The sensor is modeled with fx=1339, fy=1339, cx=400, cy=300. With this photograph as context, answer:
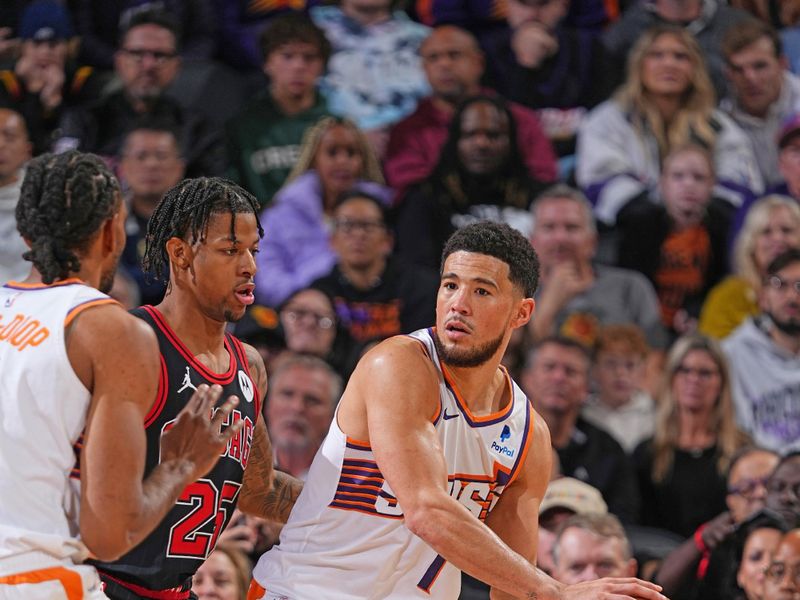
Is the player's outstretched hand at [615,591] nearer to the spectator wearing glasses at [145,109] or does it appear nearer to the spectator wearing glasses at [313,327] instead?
the spectator wearing glasses at [313,327]

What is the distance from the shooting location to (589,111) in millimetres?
10359

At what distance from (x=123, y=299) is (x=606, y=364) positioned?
296 cm

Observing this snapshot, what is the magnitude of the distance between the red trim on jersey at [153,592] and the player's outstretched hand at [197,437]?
0.45 meters

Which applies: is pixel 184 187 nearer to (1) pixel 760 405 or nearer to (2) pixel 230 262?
(2) pixel 230 262

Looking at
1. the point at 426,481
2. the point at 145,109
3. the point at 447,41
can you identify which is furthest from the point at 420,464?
the point at 447,41

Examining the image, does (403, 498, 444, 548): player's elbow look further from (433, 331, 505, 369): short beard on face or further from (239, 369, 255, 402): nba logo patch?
(239, 369, 255, 402): nba logo patch

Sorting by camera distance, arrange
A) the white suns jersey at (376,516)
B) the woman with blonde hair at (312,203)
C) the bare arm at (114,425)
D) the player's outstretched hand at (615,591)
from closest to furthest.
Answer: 1. the bare arm at (114,425)
2. the player's outstretched hand at (615,591)
3. the white suns jersey at (376,516)
4. the woman with blonde hair at (312,203)

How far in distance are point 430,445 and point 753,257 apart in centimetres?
537

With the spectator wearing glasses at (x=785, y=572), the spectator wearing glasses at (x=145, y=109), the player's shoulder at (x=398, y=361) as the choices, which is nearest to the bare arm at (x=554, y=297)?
the spectator wearing glasses at (x=145, y=109)

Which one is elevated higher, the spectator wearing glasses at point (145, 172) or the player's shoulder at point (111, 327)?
the player's shoulder at point (111, 327)

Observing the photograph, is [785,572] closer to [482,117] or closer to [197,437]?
[197,437]

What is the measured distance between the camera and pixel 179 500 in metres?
4.19

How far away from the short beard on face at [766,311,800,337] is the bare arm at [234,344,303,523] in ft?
15.4

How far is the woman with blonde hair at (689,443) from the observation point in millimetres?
7625
